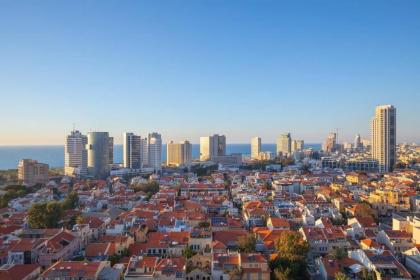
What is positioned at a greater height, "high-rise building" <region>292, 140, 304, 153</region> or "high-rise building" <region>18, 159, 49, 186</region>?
"high-rise building" <region>292, 140, 304, 153</region>

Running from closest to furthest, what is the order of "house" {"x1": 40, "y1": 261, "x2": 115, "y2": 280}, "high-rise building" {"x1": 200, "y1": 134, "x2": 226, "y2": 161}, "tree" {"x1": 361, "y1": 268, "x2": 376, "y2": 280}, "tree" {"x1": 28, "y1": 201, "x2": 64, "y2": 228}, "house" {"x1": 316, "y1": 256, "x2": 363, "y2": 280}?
"house" {"x1": 40, "y1": 261, "x2": 115, "y2": 280} → "tree" {"x1": 361, "y1": 268, "x2": 376, "y2": 280} → "house" {"x1": 316, "y1": 256, "x2": 363, "y2": 280} → "tree" {"x1": 28, "y1": 201, "x2": 64, "y2": 228} → "high-rise building" {"x1": 200, "y1": 134, "x2": 226, "y2": 161}

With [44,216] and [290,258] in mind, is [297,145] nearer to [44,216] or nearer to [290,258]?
[44,216]

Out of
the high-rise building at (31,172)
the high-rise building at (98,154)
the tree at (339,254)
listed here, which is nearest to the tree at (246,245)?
the tree at (339,254)

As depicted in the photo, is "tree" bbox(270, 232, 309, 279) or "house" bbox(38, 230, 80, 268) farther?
"house" bbox(38, 230, 80, 268)

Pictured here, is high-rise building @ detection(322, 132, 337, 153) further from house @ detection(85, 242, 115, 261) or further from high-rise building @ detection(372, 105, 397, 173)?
house @ detection(85, 242, 115, 261)

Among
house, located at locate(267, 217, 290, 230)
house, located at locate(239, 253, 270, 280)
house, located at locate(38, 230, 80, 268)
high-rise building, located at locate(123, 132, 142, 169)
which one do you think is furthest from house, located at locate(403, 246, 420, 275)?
high-rise building, located at locate(123, 132, 142, 169)

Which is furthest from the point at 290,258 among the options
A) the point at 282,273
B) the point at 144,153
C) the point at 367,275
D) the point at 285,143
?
the point at 285,143
